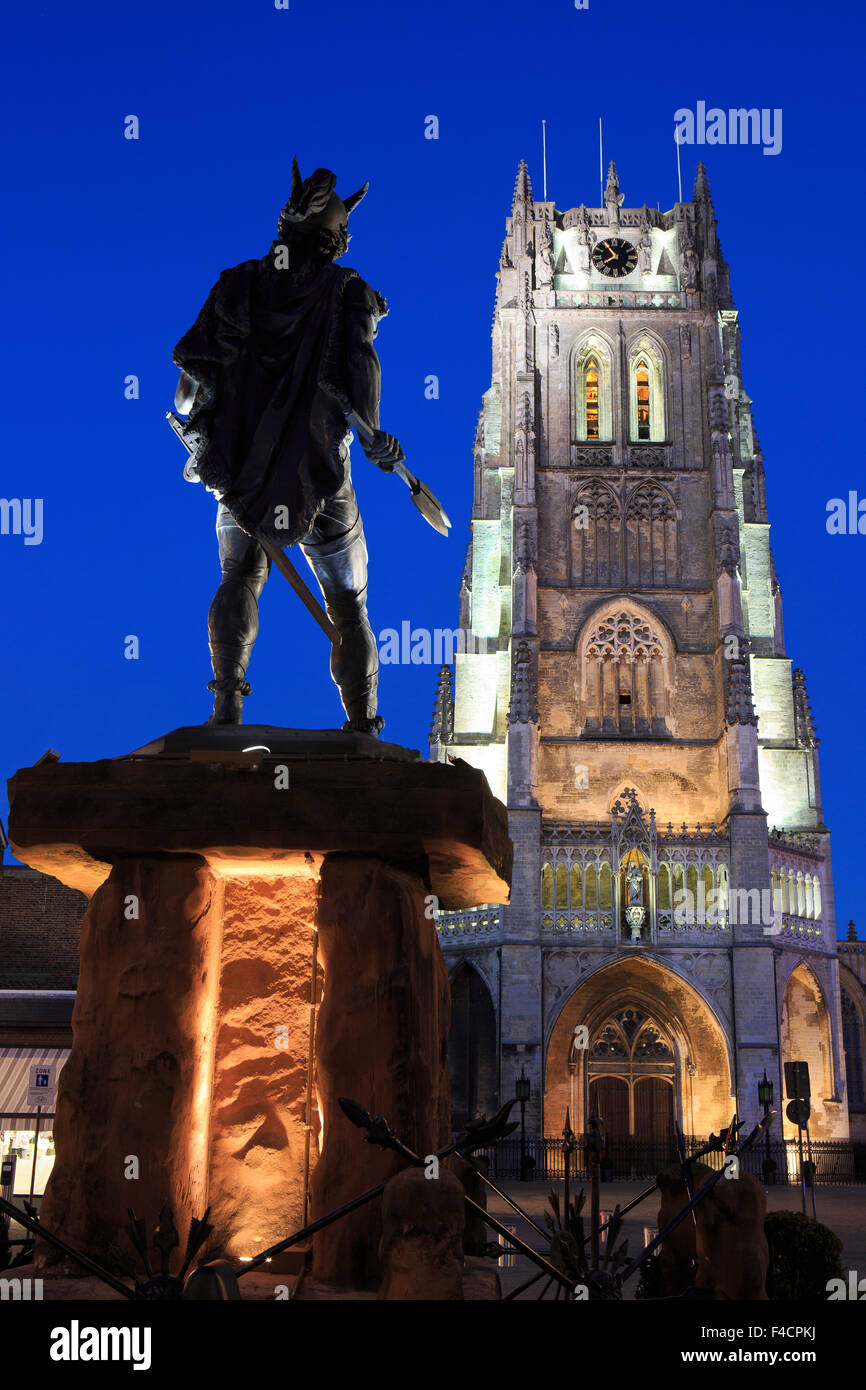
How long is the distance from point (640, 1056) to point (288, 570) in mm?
30257

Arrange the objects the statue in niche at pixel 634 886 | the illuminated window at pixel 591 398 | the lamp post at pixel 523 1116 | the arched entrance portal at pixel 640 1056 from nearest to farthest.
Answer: the lamp post at pixel 523 1116 < the arched entrance portal at pixel 640 1056 < the statue in niche at pixel 634 886 < the illuminated window at pixel 591 398

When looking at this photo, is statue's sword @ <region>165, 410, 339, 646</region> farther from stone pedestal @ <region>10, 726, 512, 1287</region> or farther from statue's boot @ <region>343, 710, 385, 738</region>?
stone pedestal @ <region>10, 726, 512, 1287</region>

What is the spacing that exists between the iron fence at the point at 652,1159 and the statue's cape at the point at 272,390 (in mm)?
24605

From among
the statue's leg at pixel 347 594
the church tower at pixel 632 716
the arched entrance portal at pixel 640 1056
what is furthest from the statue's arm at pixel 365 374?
the arched entrance portal at pixel 640 1056

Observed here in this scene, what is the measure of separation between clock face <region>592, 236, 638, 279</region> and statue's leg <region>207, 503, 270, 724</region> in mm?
39062

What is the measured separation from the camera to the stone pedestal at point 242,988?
4195mm

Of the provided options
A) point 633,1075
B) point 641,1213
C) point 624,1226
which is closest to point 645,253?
point 633,1075

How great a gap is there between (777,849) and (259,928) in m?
30.9

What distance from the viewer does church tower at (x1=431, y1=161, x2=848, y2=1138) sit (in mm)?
32281

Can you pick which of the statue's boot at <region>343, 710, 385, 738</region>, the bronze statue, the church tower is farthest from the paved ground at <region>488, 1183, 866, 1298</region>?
the bronze statue

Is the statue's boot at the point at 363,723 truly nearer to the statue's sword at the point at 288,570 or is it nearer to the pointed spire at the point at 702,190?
the statue's sword at the point at 288,570

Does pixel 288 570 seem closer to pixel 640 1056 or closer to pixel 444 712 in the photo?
pixel 640 1056

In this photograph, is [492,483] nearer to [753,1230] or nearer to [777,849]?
[777,849]

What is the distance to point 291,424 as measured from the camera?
17.7 feet
